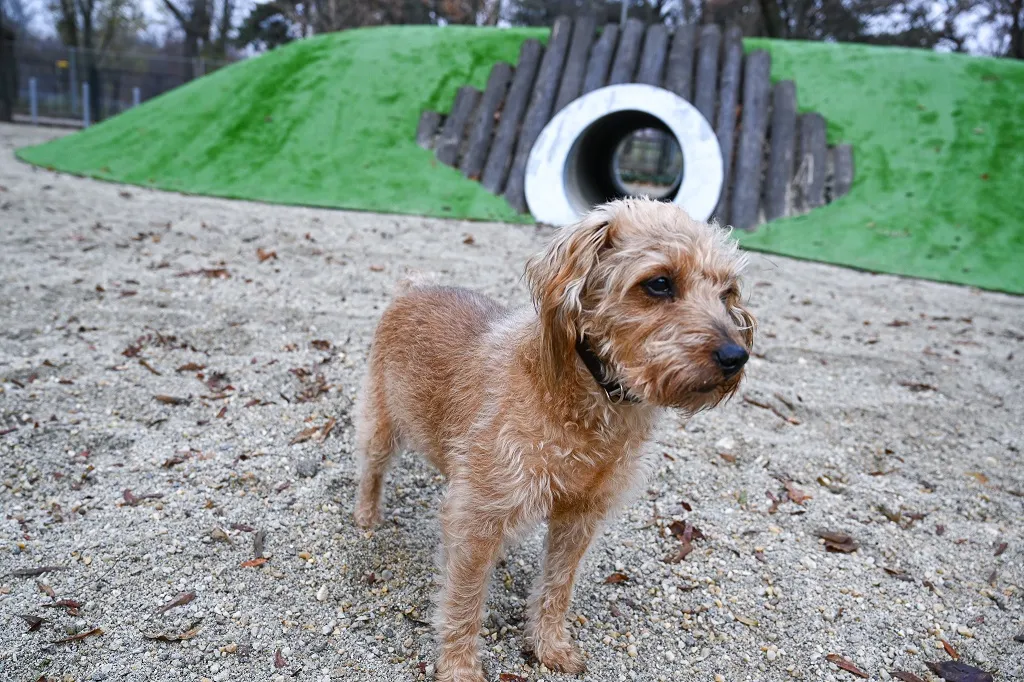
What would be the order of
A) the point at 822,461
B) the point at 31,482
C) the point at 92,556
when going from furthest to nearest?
1. the point at 822,461
2. the point at 31,482
3. the point at 92,556

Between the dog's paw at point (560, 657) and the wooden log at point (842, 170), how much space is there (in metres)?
11.6

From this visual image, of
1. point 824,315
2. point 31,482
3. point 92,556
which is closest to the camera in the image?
point 92,556

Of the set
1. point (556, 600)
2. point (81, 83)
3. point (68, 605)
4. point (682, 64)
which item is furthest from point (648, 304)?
point (81, 83)

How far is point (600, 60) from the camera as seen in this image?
14258 mm

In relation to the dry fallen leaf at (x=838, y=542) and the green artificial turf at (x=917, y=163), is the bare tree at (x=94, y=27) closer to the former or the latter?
the green artificial turf at (x=917, y=163)

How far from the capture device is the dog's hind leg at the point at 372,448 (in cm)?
395

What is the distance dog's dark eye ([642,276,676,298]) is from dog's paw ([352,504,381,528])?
2361 mm

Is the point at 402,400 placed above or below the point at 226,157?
below

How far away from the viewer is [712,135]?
40.8 ft

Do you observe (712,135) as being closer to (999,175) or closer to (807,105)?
(807,105)

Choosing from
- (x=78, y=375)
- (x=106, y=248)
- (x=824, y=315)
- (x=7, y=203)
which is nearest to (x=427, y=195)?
(x=106, y=248)

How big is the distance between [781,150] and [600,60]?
13.7 feet

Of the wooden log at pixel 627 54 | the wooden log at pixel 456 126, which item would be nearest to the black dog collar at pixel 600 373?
the wooden log at pixel 456 126

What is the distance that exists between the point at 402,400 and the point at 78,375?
338 centimetres
